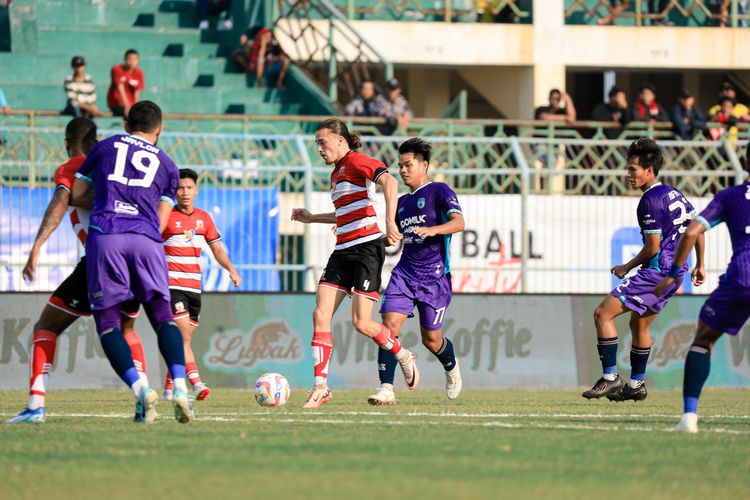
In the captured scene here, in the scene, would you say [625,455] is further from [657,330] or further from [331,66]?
[331,66]

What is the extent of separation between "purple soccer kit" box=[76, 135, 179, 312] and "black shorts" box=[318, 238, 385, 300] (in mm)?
2414

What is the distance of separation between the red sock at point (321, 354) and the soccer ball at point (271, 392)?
38cm

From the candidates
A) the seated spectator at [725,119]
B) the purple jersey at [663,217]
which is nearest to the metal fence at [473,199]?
the seated spectator at [725,119]

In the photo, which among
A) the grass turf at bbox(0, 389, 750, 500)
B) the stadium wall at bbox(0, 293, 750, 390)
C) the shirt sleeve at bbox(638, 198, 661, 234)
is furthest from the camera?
the stadium wall at bbox(0, 293, 750, 390)

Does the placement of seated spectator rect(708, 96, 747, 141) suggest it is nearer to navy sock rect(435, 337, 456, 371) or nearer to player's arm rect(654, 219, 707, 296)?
navy sock rect(435, 337, 456, 371)

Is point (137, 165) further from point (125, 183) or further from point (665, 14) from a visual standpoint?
point (665, 14)

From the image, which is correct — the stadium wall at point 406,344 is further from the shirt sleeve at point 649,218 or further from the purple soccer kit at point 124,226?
the purple soccer kit at point 124,226

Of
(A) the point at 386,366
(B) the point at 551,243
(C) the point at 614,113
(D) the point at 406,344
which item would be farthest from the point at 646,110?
(A) the point at 386,366

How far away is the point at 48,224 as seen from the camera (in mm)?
9672

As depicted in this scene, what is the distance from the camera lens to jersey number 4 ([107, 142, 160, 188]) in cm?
947

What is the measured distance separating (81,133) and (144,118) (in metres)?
1.21

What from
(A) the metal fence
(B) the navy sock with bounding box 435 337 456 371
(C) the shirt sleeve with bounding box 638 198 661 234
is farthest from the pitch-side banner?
(C) the shirt sleeve with bounding box 638 198 661 234

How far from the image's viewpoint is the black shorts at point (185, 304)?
43.3ft

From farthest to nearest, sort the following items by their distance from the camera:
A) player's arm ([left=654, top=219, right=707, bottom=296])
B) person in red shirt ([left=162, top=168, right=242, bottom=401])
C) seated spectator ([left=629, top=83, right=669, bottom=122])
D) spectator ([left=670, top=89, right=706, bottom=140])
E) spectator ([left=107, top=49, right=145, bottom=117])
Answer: seated spectator ([left=629, top=83, right=669, bottom=122]), spectator ([left=670, top=89, right=706, bottom=140]), spectator ([left=107, top=49, right=145, bottom=117]), person in red shirt ([left=162, top=168, right=242, bottom=401]), player's arm ([left=654, top=219, right=707, bottom=296])
